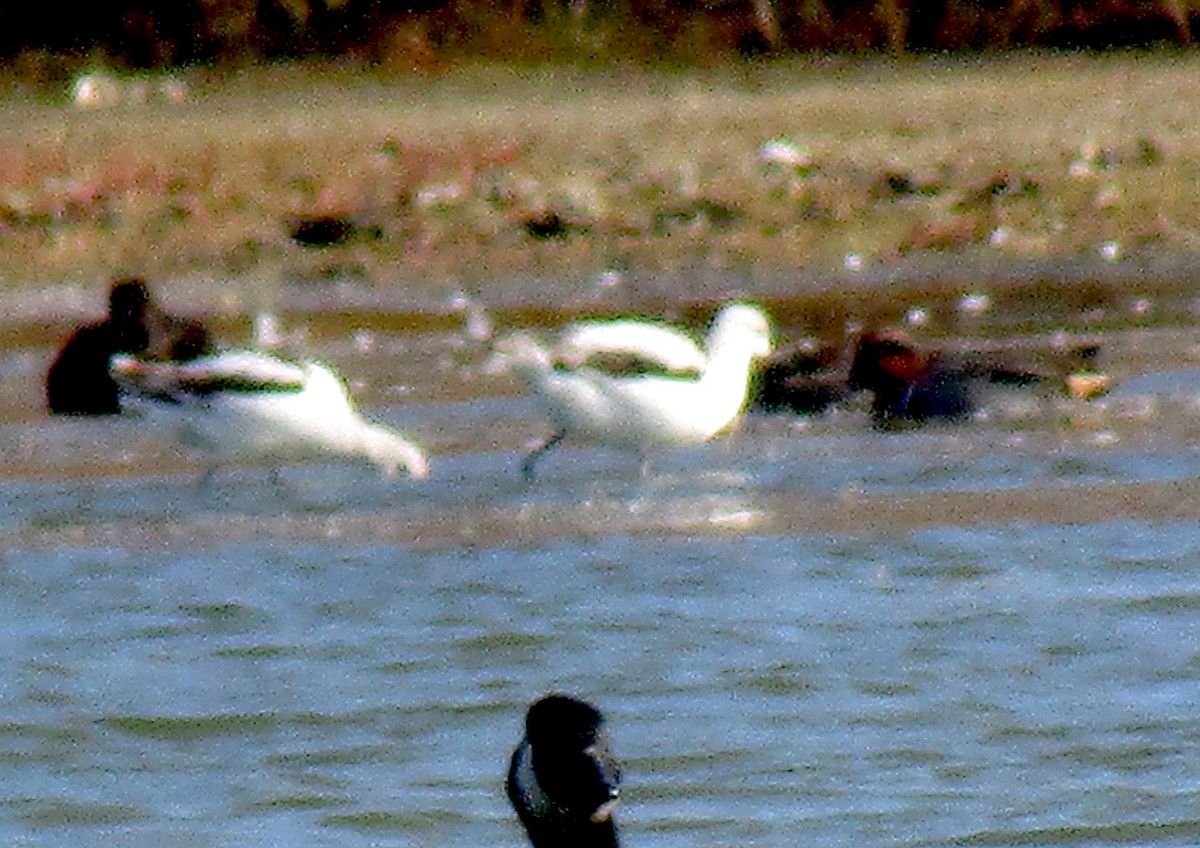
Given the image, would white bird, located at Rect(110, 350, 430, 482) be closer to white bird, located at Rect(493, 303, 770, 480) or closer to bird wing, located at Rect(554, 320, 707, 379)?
white bird, located at Rect(493, 303, 770, 480)

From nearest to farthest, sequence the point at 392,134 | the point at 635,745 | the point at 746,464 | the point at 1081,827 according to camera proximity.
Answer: the point at 1081,827 → the point at 635,745 → the point at 746,464 → the point at 392,134

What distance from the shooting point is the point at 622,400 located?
10.8 m

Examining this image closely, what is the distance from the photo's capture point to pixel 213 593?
946 cm

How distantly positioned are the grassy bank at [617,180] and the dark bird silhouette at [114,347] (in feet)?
11.6

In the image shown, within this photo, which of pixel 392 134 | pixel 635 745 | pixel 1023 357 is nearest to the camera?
pixel 635 745

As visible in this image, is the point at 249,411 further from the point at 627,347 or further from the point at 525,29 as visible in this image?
the point at 525,29

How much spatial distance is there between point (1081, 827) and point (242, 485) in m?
5.11

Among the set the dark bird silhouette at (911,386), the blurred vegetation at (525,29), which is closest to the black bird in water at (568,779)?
the dark bird silhouette at (911,386)

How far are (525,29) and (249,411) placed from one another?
9.60 m

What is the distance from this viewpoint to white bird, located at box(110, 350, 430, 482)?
1095 cm

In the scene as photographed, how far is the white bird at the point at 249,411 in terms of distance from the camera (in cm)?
1095

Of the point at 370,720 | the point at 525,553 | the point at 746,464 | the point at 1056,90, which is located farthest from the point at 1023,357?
the point at 1056,90

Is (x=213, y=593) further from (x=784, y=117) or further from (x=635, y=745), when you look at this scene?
(x=784, y=117)

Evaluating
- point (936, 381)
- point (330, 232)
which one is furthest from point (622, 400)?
point (330, 232)
